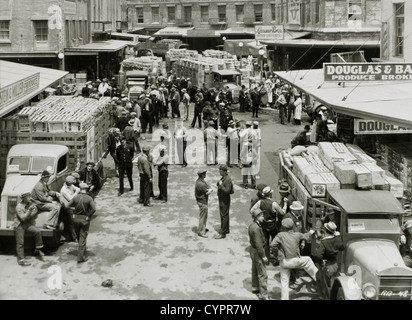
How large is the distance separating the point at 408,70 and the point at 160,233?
399 inches

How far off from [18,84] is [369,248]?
12.1 metres

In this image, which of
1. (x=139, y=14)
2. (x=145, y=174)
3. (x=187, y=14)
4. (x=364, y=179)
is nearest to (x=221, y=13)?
(x=187, y=14)

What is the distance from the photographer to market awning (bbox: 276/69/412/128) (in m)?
13.3

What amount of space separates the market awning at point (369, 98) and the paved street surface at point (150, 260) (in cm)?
352

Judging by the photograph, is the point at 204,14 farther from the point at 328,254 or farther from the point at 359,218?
the point at 328,254

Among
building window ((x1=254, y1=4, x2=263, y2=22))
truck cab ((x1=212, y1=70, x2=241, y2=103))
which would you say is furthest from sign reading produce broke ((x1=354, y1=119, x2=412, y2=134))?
building window ((x1=254, y1=4, x2=263, y2=22))

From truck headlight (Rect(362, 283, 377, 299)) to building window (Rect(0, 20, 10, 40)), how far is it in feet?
108

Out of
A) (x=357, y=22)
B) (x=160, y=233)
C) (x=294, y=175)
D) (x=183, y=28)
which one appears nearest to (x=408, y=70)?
(x=294, y=175)

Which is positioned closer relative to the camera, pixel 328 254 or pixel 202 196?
pixel 328 254

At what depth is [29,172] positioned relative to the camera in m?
14.1

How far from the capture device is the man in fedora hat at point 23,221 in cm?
1176

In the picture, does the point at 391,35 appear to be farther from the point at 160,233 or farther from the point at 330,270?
the point at 330,270

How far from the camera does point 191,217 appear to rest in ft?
49.8

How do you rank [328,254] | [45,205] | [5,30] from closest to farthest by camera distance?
1. [328,254]
2. [45,205]
3. [5,30]
